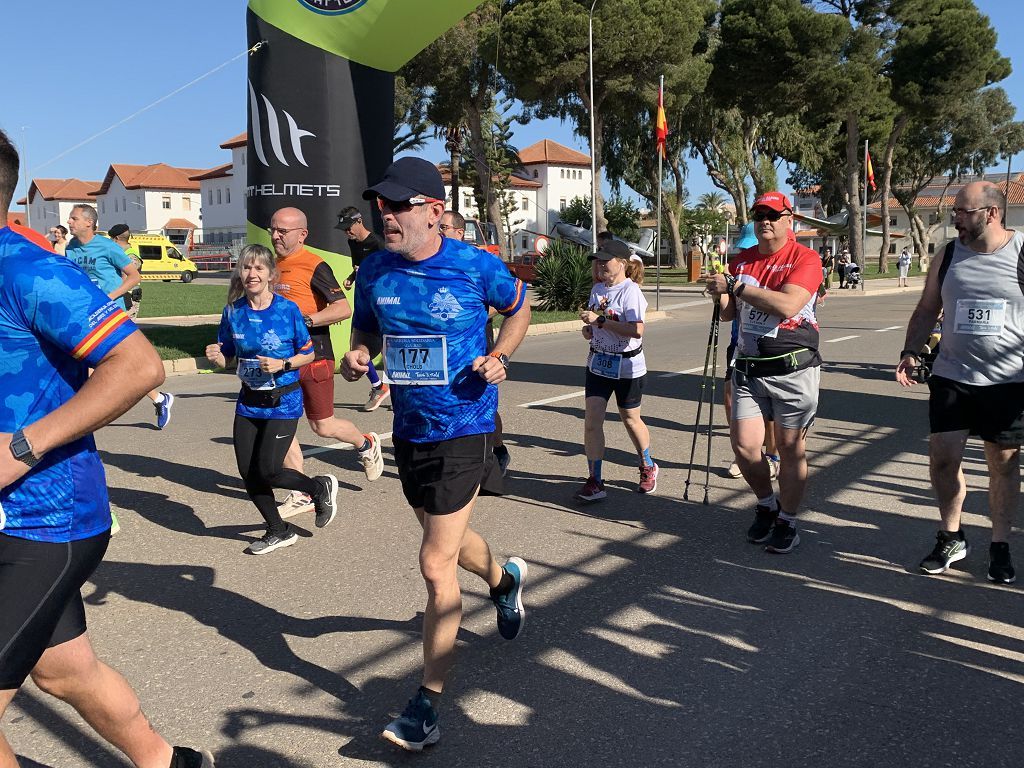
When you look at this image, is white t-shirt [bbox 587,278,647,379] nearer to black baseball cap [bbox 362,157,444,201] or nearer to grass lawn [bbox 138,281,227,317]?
black baseball cap [bbox 362,157,444,201]

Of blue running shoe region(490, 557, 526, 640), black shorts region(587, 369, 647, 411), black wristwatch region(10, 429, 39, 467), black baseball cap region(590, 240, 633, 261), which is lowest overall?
blue running shoe region(490, 557, 526, 640)

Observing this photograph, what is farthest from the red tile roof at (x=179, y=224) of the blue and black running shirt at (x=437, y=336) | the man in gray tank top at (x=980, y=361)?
the blue and black running shirt at (x=437, y=336)

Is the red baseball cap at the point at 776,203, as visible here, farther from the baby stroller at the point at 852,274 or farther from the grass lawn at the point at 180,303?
the baby stroller at the point at 852,274

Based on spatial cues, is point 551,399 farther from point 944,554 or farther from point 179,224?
point 179,224

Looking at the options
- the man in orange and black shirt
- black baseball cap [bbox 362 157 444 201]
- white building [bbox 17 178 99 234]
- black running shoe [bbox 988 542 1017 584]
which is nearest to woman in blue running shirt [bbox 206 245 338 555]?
the man in orange and black shirt

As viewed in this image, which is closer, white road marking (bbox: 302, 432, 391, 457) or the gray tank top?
the gray tank top

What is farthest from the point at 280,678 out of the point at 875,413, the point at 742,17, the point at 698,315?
the point at 742,17

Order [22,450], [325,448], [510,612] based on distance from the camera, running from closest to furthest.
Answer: [22,450] → [510,612] → [325,448]

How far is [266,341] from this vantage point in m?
5.20

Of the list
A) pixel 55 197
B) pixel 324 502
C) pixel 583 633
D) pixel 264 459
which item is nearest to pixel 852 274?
pixel 324 502

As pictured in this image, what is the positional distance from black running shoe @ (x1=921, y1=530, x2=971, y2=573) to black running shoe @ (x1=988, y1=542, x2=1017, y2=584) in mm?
181

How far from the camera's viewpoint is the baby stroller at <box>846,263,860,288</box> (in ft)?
122

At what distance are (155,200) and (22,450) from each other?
100028mm

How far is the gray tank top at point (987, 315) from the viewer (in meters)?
4.43
